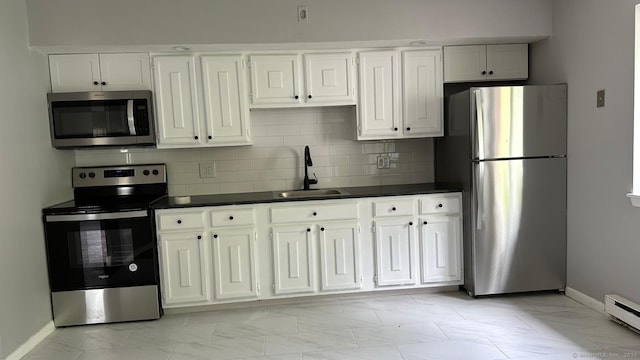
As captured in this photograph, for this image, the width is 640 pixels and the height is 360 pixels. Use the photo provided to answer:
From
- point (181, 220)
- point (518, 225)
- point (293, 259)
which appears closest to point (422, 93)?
point (518, 225)

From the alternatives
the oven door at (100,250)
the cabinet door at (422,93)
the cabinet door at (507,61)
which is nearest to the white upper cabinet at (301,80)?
the cabinet door at (422,93)

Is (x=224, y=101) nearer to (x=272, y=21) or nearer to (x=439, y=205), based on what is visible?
(x=272, y=21)

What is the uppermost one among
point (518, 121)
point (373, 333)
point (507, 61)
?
point (507, 61)

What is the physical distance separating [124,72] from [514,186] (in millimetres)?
3043

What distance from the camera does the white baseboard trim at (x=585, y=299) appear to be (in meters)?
2.85

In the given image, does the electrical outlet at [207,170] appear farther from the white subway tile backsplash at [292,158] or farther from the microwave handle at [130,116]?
the microwave handle at [130,116]

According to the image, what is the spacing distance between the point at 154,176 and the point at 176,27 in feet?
4.08

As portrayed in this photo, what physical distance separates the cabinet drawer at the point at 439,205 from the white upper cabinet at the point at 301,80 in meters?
0.99

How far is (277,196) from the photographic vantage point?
11.1 ft

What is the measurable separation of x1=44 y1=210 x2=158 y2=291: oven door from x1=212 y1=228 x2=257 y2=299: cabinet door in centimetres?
46

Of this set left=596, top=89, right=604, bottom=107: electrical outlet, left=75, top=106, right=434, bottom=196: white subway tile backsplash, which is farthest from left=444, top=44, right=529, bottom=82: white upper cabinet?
left=596, top=89, right=604, bottom=107: electrical outlet

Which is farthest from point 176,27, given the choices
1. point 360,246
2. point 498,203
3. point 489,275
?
point 489,275

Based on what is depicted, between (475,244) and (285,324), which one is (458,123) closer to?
(475,244)

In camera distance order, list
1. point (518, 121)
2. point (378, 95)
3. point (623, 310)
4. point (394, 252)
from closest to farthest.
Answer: point (623, 310) → point (518, 121) → point (394, 252) → point (378, 95)
